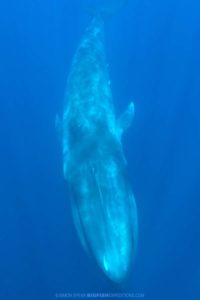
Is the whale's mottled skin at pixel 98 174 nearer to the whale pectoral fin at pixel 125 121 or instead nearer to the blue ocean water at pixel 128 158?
the whale pectoral fin at pixel 125 121

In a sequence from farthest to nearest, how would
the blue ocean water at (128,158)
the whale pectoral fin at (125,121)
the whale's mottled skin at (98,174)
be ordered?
the blue ocean water at (128,158) < the whale pectoral fin at (125,121) < the whale's mottled skin at (98,174)

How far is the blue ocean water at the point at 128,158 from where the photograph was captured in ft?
Result: 48.3

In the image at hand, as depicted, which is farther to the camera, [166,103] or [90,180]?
[166,103]

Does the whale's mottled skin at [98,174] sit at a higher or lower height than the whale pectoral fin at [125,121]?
lower

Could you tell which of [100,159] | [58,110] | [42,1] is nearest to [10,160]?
[58,110]

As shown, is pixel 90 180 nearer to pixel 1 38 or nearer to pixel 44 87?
pixel 44 87

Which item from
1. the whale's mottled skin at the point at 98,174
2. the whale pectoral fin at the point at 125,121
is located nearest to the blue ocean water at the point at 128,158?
the whale's mottled skin at the point at 98,174

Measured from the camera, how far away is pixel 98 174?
1177 centimetres

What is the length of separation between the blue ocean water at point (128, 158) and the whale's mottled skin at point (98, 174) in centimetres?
182

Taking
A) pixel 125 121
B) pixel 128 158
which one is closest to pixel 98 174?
pixel 125 121

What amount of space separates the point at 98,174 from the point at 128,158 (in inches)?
164

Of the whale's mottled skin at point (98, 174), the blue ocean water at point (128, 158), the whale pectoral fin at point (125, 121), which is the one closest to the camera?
the whale's mottled skin at point (98, 174)

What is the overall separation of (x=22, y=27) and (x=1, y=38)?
1.07 metres

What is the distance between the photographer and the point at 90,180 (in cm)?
1170
